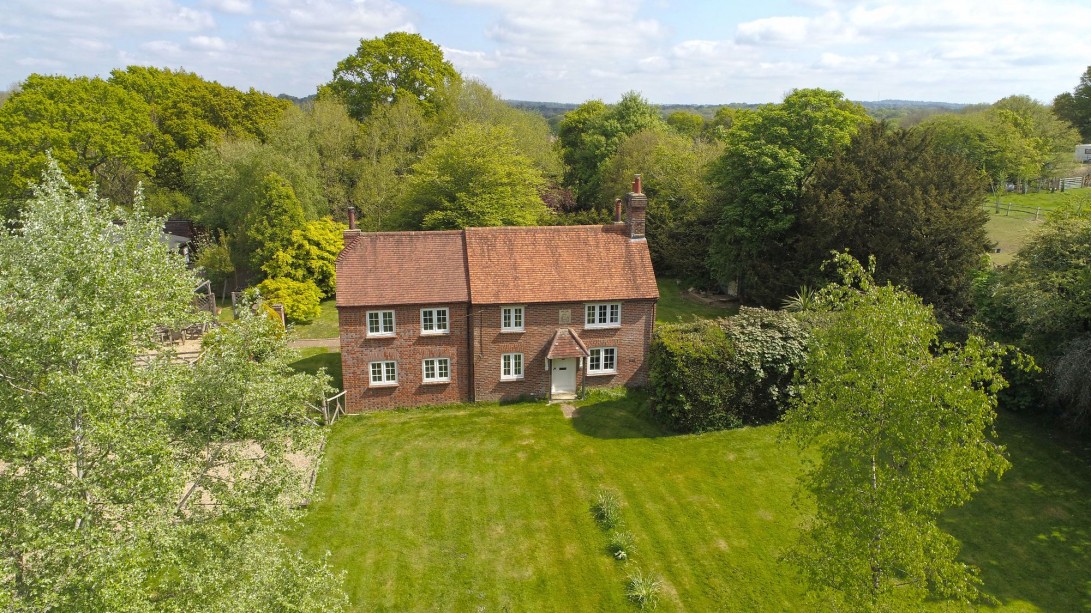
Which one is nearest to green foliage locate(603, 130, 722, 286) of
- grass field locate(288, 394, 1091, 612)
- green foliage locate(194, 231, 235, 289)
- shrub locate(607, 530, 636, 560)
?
grass field locate(288, 394, 1091, 612)

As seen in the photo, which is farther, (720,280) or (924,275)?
(720,280)

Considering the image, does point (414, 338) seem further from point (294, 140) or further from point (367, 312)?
point (294, 140)

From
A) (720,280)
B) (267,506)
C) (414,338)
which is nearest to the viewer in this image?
(267,506)

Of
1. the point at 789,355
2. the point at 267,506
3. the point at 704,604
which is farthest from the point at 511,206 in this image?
the point at 267,506

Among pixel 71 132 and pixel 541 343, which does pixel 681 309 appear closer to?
pixel 541 343

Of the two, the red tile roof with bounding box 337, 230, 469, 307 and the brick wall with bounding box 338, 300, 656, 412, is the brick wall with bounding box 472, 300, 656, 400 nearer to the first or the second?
the brick wall with bounding box 338, 300, 656, 412

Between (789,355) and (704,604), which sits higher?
(789,355)
